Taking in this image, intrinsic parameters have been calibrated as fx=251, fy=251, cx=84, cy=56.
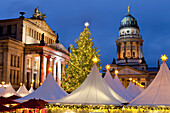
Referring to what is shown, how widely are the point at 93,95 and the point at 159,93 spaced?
13.5ft

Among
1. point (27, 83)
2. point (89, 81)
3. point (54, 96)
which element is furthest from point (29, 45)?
point (89, 81)

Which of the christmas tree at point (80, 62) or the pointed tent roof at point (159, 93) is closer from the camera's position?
the pointed tent roof at point (159, 93)

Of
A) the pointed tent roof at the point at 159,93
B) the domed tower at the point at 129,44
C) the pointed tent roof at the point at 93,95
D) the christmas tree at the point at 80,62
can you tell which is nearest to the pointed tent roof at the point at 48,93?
the christmas tree at the point at 80,62

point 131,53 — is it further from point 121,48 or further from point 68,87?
point 68,87

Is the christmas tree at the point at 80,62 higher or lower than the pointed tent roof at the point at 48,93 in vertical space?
higher

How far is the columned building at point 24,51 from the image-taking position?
48.7 meters

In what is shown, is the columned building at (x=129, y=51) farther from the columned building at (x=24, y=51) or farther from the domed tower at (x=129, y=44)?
the columned building at (x=24, y=51)

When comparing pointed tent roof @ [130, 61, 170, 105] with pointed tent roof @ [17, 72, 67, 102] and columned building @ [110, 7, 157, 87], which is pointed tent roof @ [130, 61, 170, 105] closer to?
pointed tent roof @ [17, 72, 67, 102]

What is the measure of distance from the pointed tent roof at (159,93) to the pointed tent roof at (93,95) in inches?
59.7

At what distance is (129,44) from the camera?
103 metres

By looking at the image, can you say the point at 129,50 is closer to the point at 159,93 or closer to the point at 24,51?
the point at 24,51

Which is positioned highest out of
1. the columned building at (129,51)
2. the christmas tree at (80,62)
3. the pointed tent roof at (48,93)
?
the columned building at (129,51)

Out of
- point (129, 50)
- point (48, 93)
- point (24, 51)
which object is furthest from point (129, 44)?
point (48, 93)

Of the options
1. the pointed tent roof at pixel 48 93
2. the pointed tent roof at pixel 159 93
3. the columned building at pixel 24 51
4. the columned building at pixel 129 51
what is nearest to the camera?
the pointed tent roof at pixel 159 93
